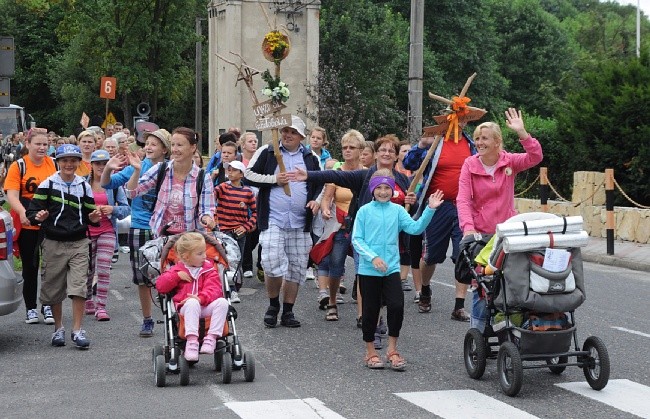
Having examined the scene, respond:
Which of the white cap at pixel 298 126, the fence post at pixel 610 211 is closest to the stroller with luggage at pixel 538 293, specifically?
the white cap at pixel 298 126

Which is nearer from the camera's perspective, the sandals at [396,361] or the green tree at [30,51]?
the sandals at [396,361]

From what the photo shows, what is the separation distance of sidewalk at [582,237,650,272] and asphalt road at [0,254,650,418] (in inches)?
252

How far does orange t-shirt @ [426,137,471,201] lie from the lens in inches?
466

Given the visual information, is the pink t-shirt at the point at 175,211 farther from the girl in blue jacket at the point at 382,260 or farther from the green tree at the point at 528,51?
the green tree at the point at 528,51

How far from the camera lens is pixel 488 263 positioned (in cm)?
863

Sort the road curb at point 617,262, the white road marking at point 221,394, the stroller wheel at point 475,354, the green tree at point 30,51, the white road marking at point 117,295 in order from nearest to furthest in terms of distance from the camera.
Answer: the white road marking at point 221,394 → the stroller wheel at point 475,354 → the white road marking at point 117,295 → the road curb at point 617,262 → the green tree at point 30,51

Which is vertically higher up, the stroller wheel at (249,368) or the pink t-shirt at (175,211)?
the pink t-shirt at (175,211)

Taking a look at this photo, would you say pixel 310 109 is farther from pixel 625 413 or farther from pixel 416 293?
pixel 625 413

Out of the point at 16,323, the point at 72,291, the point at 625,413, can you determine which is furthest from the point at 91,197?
the point at 625,413

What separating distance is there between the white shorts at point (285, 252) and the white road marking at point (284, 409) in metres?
3.28

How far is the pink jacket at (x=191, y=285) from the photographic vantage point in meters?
8.79

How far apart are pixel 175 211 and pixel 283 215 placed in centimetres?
157

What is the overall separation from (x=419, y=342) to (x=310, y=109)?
933 inches

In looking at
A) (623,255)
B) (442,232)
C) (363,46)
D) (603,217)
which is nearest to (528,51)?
(363,46)
